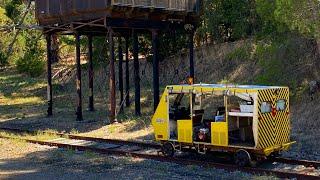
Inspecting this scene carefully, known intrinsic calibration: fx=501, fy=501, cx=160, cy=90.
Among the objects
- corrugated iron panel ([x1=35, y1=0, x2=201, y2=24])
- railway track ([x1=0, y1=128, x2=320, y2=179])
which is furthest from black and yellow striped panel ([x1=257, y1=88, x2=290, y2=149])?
corrugated iron panel ([x1=35, y1=0, x2=201, y2=24])

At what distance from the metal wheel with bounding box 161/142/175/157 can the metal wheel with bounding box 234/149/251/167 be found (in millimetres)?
2383

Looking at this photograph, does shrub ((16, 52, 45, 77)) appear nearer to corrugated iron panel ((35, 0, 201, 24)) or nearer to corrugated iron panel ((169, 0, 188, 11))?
corrugated iron panel ((35, 0, 201, 24))

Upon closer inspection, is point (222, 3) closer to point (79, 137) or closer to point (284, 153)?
point (79, 137)

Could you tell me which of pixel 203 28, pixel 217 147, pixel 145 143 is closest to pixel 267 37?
pixel 203 28

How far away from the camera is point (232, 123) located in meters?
14.9

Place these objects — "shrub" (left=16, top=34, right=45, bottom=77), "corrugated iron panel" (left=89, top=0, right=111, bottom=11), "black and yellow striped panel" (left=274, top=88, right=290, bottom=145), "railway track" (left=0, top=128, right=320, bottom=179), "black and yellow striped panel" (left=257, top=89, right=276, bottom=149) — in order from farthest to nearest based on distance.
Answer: "shrub" (left=16, top=34, right=45, bottom=77) < "corrugated iron panel" (left=89, top=0, right=111, bottom=11) < "black and yellow striped panel" (left=274, top=88, right=290, bottom=145) < "black and yellow striped panel" (left=257, top=89, right=276, bottom=149) < "railway track" (left=0, top=128, right=320, bottom=179)

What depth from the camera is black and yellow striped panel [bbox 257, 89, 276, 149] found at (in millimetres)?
13888

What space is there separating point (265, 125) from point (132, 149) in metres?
5.66

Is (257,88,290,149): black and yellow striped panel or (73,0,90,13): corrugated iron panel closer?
(257,88,290,149): black and yellow striped panel

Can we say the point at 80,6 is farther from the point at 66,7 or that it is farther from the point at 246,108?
the point at 246,108

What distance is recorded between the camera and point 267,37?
26.5 metres

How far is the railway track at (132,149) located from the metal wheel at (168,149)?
0.25 m

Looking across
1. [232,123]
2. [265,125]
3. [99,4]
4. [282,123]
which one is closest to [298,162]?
[282,123]

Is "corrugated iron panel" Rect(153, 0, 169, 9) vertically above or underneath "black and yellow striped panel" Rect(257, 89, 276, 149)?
above
